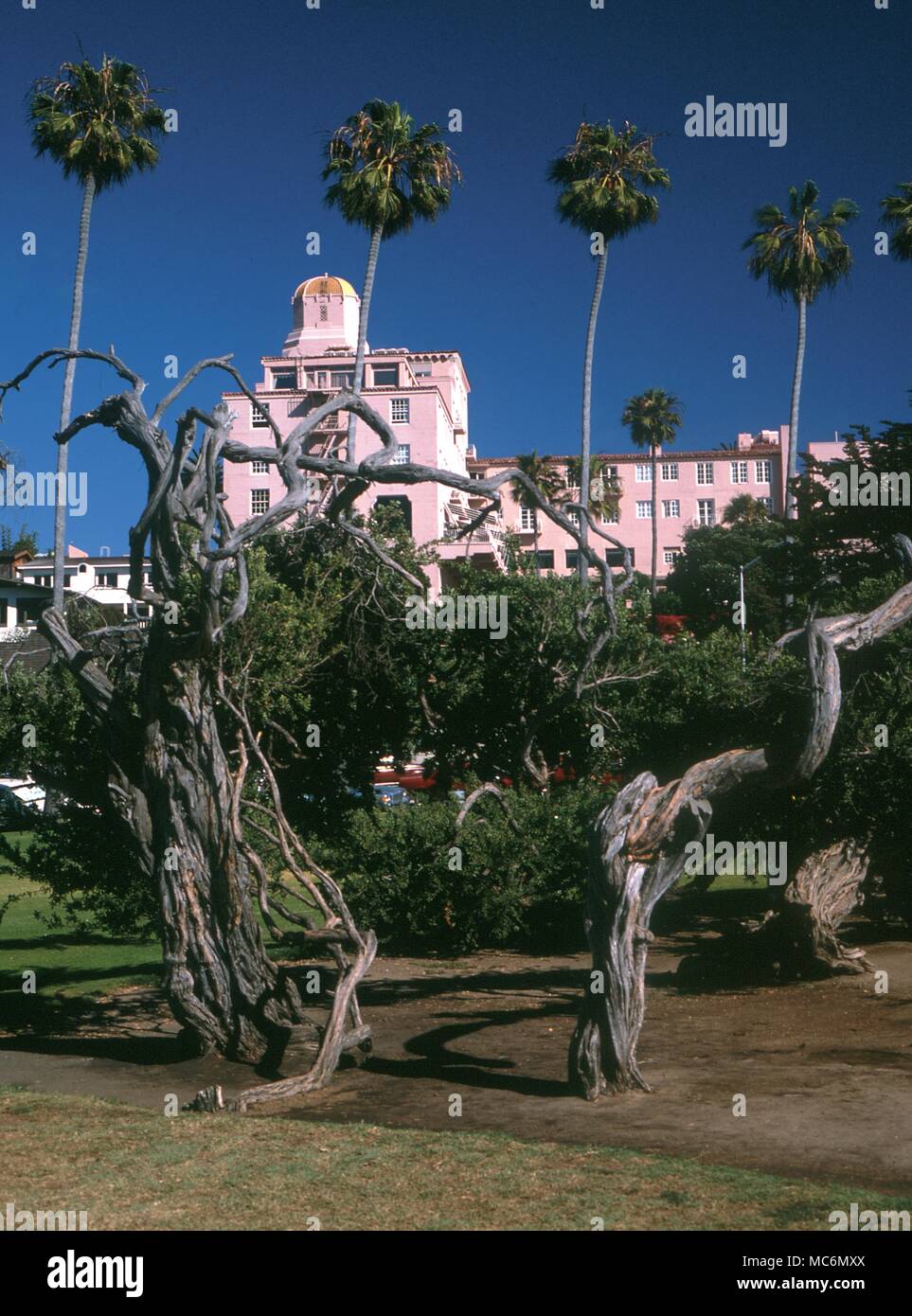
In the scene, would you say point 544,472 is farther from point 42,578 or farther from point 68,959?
point 68,959

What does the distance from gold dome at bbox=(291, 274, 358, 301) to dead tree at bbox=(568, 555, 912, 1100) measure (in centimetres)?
6695

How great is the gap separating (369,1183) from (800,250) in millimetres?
39864

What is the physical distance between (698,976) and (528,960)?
3.06m

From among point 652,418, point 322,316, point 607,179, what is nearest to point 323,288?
point 322,316

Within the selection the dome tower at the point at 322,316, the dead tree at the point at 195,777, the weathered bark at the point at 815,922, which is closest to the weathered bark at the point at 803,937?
the weathered bark at the point at 815,922

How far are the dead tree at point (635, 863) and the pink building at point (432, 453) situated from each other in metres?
38.2

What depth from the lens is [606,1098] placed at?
9867mm

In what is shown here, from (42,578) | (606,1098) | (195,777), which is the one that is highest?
(42,578)

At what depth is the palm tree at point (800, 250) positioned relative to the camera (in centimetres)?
4212

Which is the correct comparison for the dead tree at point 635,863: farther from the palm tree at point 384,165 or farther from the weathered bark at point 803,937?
the palm tree at point 384,165

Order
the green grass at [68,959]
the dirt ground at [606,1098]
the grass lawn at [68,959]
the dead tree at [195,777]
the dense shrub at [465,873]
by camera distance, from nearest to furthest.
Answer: the dirt ground at [606,1098]
the dead tree at [195,777]
the green grass at [68,959]
the grass lawn at [68,959]
the dense shrub at [465,873]

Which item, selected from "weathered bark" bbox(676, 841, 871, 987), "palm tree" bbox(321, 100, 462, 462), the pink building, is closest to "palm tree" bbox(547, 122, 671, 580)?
"palm tree" bbox(321, 100, 462, 462)

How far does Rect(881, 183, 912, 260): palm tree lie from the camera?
115 feet
